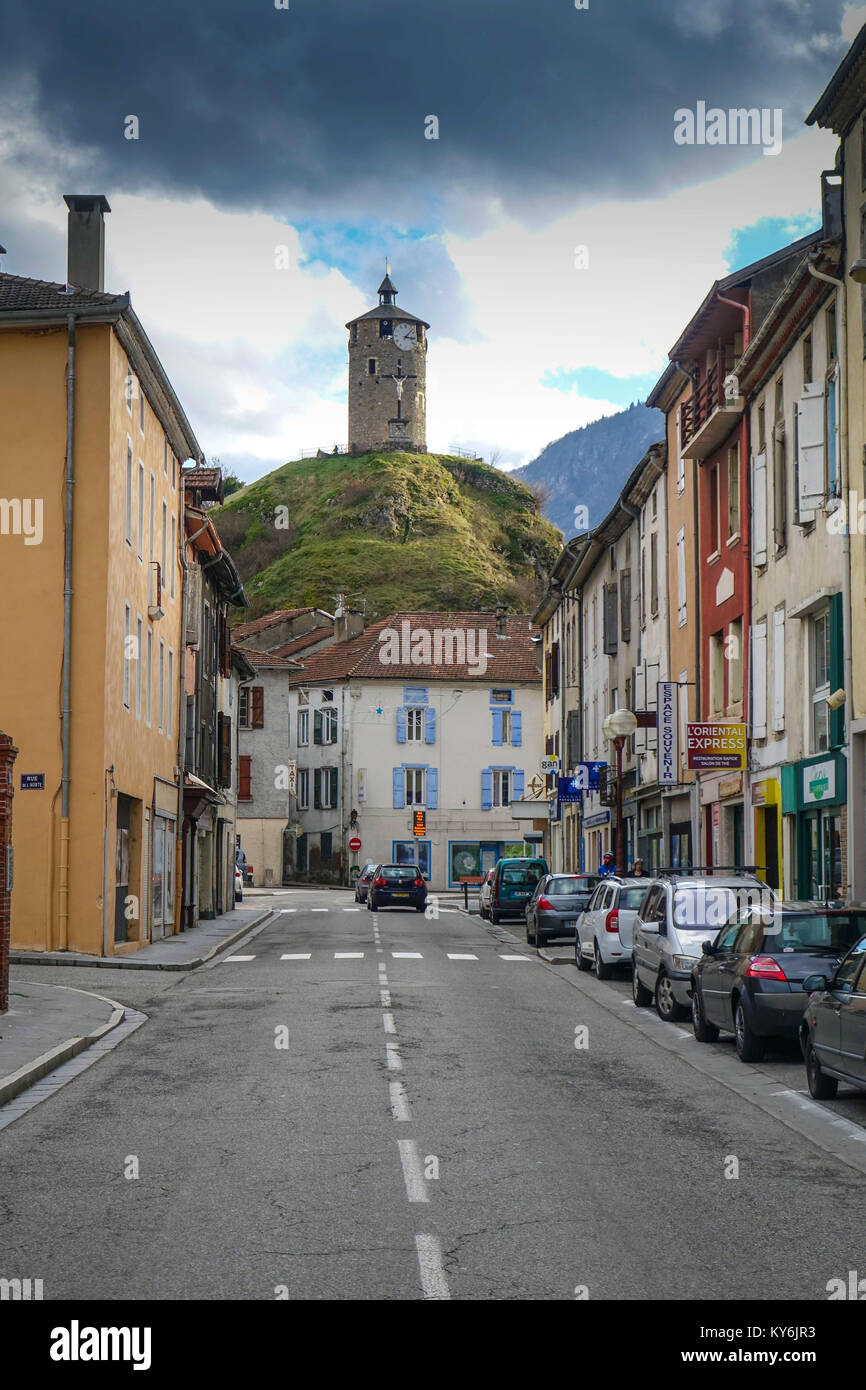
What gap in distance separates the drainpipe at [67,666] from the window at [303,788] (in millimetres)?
52858

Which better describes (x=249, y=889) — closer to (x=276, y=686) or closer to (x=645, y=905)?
(x=276, y=686)

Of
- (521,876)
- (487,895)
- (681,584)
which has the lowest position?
(487,895)

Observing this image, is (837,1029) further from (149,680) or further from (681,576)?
(681,576)

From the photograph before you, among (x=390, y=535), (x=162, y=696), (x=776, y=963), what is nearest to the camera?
(x=776, y=963)

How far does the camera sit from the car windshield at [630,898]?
78.8ft

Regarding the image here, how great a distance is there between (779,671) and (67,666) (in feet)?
38.8

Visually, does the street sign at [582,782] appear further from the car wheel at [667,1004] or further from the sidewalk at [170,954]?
the car wheel at [667,1004]

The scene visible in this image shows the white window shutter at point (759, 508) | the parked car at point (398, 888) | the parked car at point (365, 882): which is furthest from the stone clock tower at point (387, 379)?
the white window shutter at point (759, 508)

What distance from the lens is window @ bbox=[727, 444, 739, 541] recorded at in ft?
100.0

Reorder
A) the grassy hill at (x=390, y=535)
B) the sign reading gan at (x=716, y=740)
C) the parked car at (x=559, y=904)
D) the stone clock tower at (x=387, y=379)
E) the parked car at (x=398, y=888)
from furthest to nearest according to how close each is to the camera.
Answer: the stone clock tower at (x=387, y=379)
the grassy hill at (x=390, y=535)
the parked car at (x=398, y=888)
the parked car at (x=559, y=904)
the sign reading gan at (x=716, y=740)

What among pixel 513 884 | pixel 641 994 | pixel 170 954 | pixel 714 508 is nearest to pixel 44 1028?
pixel 641 994

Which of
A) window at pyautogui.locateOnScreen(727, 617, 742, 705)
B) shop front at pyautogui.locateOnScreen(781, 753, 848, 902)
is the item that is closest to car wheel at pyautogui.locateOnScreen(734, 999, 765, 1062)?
shop front at pyautogui.locateOnScreen(781, 753, 848, 902)

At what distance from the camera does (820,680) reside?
24.2 metres

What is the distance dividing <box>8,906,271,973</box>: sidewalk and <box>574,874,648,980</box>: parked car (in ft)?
22.9
